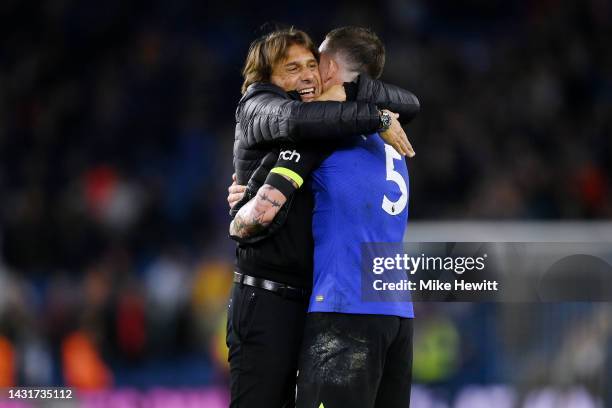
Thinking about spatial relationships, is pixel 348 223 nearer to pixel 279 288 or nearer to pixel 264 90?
pixel 279 288

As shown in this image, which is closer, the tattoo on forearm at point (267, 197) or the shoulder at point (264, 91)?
the tattoo on forearm at point (267, 197)

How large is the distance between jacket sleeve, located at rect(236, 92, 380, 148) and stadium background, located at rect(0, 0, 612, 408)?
2.44 m

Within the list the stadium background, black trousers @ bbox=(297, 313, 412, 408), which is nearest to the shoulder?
black trousers @ bbox=(297, 313, 412, 408)

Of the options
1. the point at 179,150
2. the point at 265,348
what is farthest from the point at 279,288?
the point at 179,150

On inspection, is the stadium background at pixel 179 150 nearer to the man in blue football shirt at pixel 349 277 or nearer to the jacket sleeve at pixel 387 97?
the jacket sleeve at pixel 387 97

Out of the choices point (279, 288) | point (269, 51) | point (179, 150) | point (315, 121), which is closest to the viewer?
point (315, 121)

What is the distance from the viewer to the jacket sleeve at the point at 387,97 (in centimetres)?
422

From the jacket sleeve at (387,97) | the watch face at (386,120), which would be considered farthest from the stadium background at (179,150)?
the watch face at (386,120)

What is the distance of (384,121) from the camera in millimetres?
4074

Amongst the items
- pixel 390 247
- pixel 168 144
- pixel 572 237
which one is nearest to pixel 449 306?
pixel 572 237

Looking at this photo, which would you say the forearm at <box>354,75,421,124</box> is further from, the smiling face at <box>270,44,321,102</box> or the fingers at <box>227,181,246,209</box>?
the fingers at <box>227,181,246,209</box>

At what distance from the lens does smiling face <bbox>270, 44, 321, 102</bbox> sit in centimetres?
430

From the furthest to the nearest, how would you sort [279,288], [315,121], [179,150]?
1. [179,150]
2. [279,288]
3. [315,121]

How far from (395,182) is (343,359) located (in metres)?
0.69
